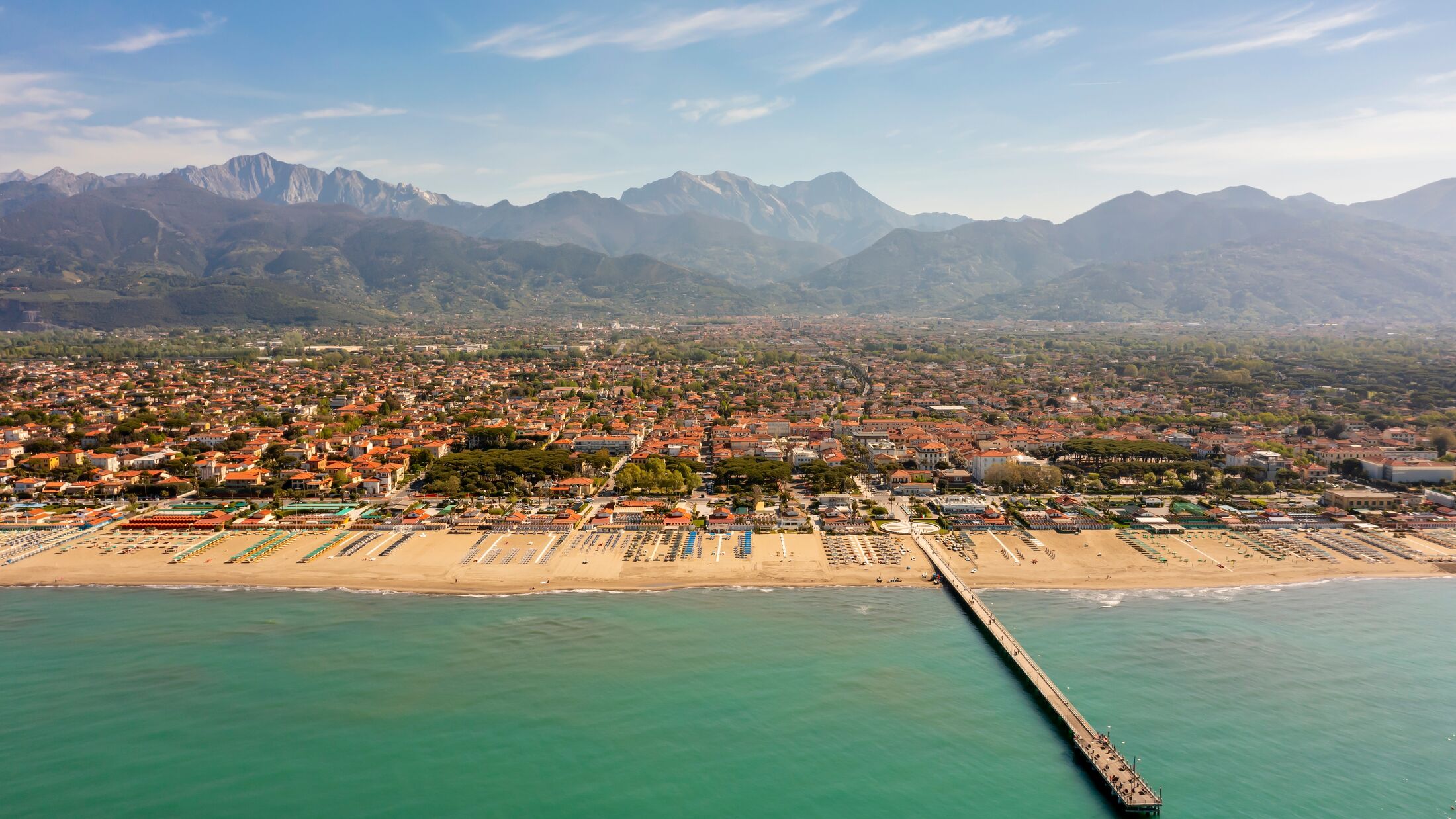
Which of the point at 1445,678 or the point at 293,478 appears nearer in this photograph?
the point at 1445,678

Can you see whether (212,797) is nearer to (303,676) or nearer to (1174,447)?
(303,676)

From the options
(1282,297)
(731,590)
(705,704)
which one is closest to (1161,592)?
(731,590)

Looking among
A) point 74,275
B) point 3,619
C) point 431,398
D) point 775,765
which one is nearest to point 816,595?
point 775,765

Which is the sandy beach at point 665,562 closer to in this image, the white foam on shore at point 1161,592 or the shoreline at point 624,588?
the shoreline at point 624,588

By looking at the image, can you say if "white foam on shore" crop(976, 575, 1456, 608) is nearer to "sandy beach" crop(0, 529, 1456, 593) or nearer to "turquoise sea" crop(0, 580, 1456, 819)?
"turquoise sea" crop(0, 580, 1456, 819)

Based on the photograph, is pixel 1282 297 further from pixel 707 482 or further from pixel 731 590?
pixel 731 590

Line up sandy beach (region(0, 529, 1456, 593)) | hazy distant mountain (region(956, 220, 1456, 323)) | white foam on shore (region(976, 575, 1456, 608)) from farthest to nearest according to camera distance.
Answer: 1. hazy distant mountain (region(956, 220, 1456, 323))
2. sandy beach (region(0, 529, 1456, 593))
3. white foam on shore (region(976, 575, 1456, 608))

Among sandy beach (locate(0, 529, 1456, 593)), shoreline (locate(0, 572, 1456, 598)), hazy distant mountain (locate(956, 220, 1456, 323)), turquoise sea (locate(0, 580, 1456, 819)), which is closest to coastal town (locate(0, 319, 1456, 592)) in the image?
sandy beach (locate(0, 529, 1456, 593))
